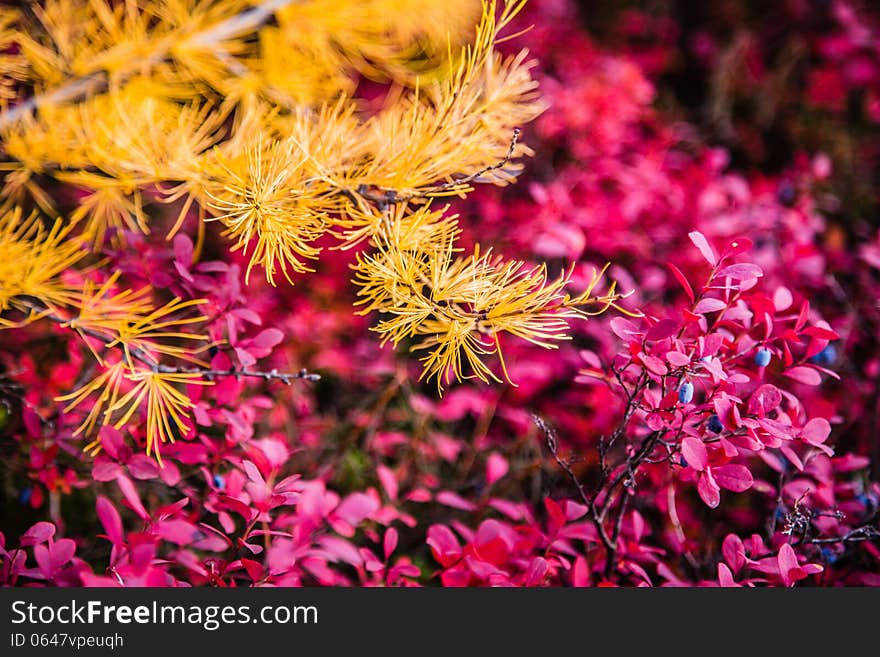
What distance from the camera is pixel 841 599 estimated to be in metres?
0.74

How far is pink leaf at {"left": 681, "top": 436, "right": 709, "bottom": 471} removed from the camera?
2.14ft

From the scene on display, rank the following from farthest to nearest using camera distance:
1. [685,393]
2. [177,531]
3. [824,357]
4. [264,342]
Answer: [824,357]
[264,342]
[685,393]
[177,531]

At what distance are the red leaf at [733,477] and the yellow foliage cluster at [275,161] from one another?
0.73ft

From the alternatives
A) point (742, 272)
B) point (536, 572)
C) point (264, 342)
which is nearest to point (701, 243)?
point (742, 272)

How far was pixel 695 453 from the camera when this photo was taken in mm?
659

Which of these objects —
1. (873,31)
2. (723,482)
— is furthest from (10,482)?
(873,31)

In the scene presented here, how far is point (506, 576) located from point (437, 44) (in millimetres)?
1197

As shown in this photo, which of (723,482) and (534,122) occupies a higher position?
(534,122)

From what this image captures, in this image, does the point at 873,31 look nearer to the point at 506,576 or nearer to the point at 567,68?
the point at 567,68

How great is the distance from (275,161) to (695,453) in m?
0.58

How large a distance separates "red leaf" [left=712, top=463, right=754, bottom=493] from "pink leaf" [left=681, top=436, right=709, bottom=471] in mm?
37

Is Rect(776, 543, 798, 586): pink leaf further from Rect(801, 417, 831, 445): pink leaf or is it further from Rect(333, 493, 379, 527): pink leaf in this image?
Rect(333, 493, 379, 527): pink leaf

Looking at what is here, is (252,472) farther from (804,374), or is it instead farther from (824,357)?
(824,357)

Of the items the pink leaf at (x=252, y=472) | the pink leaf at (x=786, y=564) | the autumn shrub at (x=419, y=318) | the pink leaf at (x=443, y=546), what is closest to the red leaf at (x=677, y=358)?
the autumn shrub at (x=419, y=318)
